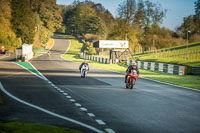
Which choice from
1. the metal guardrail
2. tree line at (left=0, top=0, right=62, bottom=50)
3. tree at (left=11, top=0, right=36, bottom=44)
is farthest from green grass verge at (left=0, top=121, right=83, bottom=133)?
tree at (left=11, top=0, right=36, bottom=44)

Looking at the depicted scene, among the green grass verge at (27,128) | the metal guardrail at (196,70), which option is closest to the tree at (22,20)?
the metal guardrail at (196,70)

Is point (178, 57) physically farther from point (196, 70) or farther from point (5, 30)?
point (5, 30)

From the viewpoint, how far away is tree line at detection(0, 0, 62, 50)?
78500 mm

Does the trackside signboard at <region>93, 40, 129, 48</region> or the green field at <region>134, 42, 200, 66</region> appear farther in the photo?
the trackside signboard at <region>93, 40, 129, 48</region>

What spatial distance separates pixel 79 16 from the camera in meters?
172

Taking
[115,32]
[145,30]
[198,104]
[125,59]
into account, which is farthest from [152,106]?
[145,30]

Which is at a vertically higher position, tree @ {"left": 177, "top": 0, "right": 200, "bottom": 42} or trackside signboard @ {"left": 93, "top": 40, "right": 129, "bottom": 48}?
tree @ {"left": 177, "top": 0, "right": 200, "bottom": 42}

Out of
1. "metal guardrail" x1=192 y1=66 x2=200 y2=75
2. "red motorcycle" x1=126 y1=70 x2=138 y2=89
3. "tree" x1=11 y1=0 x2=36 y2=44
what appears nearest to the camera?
"red motorcycle" x1=126 y1=70 x2=138 y2=89

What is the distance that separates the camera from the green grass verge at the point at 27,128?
7.44 meters

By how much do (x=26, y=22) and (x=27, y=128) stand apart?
92085 mm

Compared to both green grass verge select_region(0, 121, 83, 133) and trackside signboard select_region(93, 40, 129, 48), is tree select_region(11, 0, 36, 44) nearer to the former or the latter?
trackside signboard select_region(93, 40, 129, 48)

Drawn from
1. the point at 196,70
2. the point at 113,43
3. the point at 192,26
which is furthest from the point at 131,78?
the point at 192,26

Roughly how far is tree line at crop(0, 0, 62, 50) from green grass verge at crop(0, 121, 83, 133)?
70588mm

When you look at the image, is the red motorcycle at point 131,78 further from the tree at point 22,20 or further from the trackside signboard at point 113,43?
the tree at point 22,20
